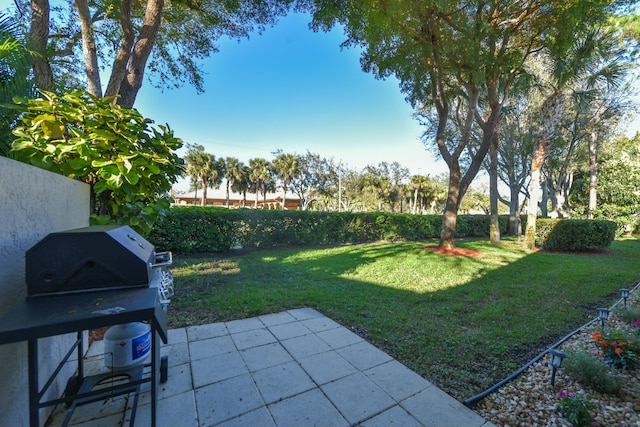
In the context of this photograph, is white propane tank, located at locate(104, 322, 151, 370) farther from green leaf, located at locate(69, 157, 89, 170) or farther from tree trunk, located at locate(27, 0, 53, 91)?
tree trunk, located at locate(27, 0, 53, 91)

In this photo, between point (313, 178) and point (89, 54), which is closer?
point (89, 54)

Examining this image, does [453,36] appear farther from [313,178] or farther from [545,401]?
[313,178]

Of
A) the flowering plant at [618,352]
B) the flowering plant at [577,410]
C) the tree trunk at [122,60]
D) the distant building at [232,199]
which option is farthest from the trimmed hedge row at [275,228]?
the distant building at [232,199]

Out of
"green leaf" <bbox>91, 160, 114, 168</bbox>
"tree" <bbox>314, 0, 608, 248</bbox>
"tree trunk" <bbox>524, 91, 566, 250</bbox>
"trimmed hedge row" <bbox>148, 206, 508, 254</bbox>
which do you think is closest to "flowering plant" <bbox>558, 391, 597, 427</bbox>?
"green leaf" <bbox>91, 160, 114, 168</bbox>

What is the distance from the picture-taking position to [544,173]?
1706cm

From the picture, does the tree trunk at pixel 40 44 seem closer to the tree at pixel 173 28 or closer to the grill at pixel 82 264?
the tree at pixel 173 28

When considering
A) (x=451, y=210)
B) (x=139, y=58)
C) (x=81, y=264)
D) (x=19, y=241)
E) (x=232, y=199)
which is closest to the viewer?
(x=81, y=264)

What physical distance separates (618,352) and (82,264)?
12.8ft

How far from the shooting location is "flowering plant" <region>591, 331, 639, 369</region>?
6.86ft

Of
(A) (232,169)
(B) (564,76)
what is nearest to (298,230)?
(B) (564,76)

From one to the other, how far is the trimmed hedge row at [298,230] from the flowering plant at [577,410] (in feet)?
24.1

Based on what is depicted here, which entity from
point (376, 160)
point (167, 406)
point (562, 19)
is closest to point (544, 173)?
point (562, 19)

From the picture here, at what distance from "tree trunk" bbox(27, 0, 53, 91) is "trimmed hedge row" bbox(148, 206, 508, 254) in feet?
7.90

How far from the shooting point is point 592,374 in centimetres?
191
